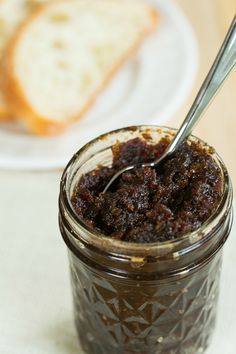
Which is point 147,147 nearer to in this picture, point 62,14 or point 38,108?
point 38,108

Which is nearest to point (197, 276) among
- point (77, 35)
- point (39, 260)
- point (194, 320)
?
point (194, 320)

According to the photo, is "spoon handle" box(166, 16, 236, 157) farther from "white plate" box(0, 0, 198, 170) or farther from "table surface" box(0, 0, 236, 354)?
"white plate" box(0, 0, 198, 170)

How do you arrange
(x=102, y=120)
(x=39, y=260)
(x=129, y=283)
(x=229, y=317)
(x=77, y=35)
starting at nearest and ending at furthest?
1. (x=129, y=283)
2. (x=229, y=317)
3. (x=39, y=260)
4. (x=102, y=120)
5. (x=77, y=35)

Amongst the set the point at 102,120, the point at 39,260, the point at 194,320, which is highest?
the point at 102,120

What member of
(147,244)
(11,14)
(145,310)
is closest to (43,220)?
(145,310)

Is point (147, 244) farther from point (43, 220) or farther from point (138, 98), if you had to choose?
point (138, 98)

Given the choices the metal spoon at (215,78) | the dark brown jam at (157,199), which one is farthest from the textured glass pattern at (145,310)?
the metal spoon at (215,78)

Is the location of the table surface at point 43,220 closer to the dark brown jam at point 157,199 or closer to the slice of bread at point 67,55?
the slice of bread at point 67,55

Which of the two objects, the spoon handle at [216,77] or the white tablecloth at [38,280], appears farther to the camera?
the white tablecloth at [38,280]
